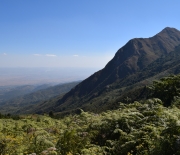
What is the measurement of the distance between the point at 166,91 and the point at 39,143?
Result: 1300 centimetres

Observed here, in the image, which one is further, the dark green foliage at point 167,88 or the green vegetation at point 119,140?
the dark green foliage at point 167,88

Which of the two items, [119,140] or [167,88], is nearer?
[119,140]

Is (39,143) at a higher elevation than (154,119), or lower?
lower

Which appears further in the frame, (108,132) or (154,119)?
(108,132)

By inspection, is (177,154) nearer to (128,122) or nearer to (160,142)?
(160,142)

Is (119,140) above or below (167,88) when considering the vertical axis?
below

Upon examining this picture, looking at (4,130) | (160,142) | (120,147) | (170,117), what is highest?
(170,117)

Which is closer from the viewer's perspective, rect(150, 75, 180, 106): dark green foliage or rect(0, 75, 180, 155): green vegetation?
rect(0, 75, 180, 155): green vegetation

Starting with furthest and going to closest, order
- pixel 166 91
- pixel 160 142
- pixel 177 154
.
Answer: pixel 166 91 → pixel 160 142 → pixel 177 154

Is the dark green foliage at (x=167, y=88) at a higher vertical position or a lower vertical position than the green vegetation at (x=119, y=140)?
higher

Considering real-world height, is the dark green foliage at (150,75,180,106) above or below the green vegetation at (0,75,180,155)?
above

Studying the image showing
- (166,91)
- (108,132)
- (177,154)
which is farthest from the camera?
(166,91)

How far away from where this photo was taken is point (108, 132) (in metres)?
9.55

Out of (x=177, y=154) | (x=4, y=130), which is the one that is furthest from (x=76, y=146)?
(x=4, y=130)
